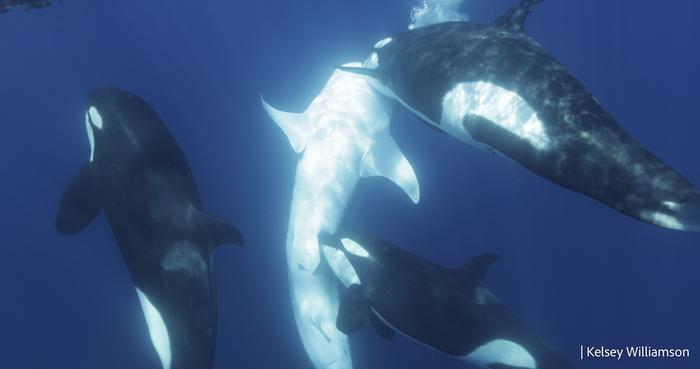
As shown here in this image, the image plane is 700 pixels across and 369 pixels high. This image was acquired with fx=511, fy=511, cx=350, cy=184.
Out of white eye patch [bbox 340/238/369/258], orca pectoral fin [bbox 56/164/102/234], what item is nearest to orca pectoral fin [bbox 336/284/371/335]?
white eye patch [bbox 340/238/369/258]

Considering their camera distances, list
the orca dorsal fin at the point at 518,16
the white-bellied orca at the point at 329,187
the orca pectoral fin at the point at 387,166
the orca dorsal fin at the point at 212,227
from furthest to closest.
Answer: the orca pectoral fin at the point at 387,166 < the white-bellied orca at the point at 329,187 < the orca dorsal fin at the point at 518,16 < the orca dorsal fin at the point at 212,227

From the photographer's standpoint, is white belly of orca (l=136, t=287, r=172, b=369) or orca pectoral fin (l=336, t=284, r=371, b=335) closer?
white belly of orca (l=136, t=287, r=172, b=369)

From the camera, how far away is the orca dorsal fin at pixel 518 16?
880 cm

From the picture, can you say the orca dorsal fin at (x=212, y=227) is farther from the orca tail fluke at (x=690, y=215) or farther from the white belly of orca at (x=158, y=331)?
the orca tail fluke at (x=690, y=215)

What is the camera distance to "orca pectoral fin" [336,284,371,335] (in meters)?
10.0

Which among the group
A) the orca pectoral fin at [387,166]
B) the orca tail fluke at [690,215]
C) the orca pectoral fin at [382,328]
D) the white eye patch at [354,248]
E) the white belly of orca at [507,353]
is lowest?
the white belly of orca at [507,353]

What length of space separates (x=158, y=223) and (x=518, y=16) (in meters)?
6.86

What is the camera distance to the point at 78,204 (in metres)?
9.34

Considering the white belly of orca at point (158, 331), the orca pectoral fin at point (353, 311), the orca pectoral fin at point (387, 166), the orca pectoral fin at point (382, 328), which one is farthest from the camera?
the orca pectoral fin at point (387, 166)

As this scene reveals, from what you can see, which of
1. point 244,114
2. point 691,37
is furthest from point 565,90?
point 691,37

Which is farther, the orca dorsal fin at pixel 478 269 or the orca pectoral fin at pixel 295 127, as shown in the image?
the orca pectoral fin at pixel 295 127

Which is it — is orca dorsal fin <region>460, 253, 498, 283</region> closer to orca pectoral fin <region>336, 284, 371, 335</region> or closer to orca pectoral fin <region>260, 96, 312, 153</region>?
orca pectoral fin <region>336, 284, 371, 335</region>

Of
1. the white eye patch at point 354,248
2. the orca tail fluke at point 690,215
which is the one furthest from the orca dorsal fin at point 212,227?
the orca tail fluke at point 690,215

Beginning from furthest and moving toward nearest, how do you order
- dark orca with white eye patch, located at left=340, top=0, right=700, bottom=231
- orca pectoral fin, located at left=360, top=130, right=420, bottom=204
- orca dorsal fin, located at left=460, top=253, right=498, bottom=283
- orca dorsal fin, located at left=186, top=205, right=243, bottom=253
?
orca pectoral fin, located at left=360, top=130, right=420, bottom=204, orca dorsal fin, located at left=460, top=253, right=498, bottom=283, orca dorsal fin, located at left=186, top=205, right=243, bottom=253, dark orca with white eye patch, located at left=340, top=0, right=700, bottom=231
